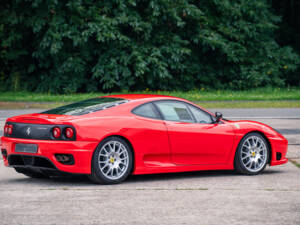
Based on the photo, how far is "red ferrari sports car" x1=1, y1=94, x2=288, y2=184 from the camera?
24.3 ft

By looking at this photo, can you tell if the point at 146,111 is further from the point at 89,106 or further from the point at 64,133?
the point at 64,133

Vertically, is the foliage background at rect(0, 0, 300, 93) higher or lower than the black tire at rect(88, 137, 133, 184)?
higher

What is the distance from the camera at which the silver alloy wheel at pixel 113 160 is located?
757 centimetres

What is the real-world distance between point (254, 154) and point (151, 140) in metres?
1.62

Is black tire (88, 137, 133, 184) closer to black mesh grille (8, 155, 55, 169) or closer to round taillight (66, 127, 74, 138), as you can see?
round taillight (66, 127, 74, 138)

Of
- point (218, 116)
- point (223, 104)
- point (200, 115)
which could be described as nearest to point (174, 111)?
point (200, 115)

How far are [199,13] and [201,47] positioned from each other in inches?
103

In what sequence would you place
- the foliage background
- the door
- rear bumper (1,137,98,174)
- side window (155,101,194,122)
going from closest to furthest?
1. rear bumper (1,137,98,174)
2. the door
3. side window (155,101,194,122)
4. the foliage background

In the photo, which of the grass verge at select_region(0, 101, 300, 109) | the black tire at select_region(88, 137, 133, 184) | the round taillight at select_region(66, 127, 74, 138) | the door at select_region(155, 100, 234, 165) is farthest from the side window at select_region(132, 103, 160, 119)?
the grass verge at select_region(0, 101, 300, 109)

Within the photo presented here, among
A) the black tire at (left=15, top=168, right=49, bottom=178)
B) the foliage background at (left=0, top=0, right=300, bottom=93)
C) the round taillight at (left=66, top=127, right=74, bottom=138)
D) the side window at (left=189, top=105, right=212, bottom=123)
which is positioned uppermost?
the foliage background at (left=0, top=0, right=300, bottom=93)

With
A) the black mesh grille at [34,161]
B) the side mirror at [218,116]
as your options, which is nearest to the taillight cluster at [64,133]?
the black mesh grille at [34,161]

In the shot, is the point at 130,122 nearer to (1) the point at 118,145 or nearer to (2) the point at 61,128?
(1) the point at 118,145

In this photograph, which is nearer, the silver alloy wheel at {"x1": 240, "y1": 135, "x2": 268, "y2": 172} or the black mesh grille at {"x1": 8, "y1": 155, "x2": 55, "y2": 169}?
the black mesh grille at {"x1": 8, "y1": 155, "x2": 55, "y2": 169}

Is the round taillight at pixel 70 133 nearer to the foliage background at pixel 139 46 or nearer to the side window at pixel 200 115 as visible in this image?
the side window at pixel 200 115
